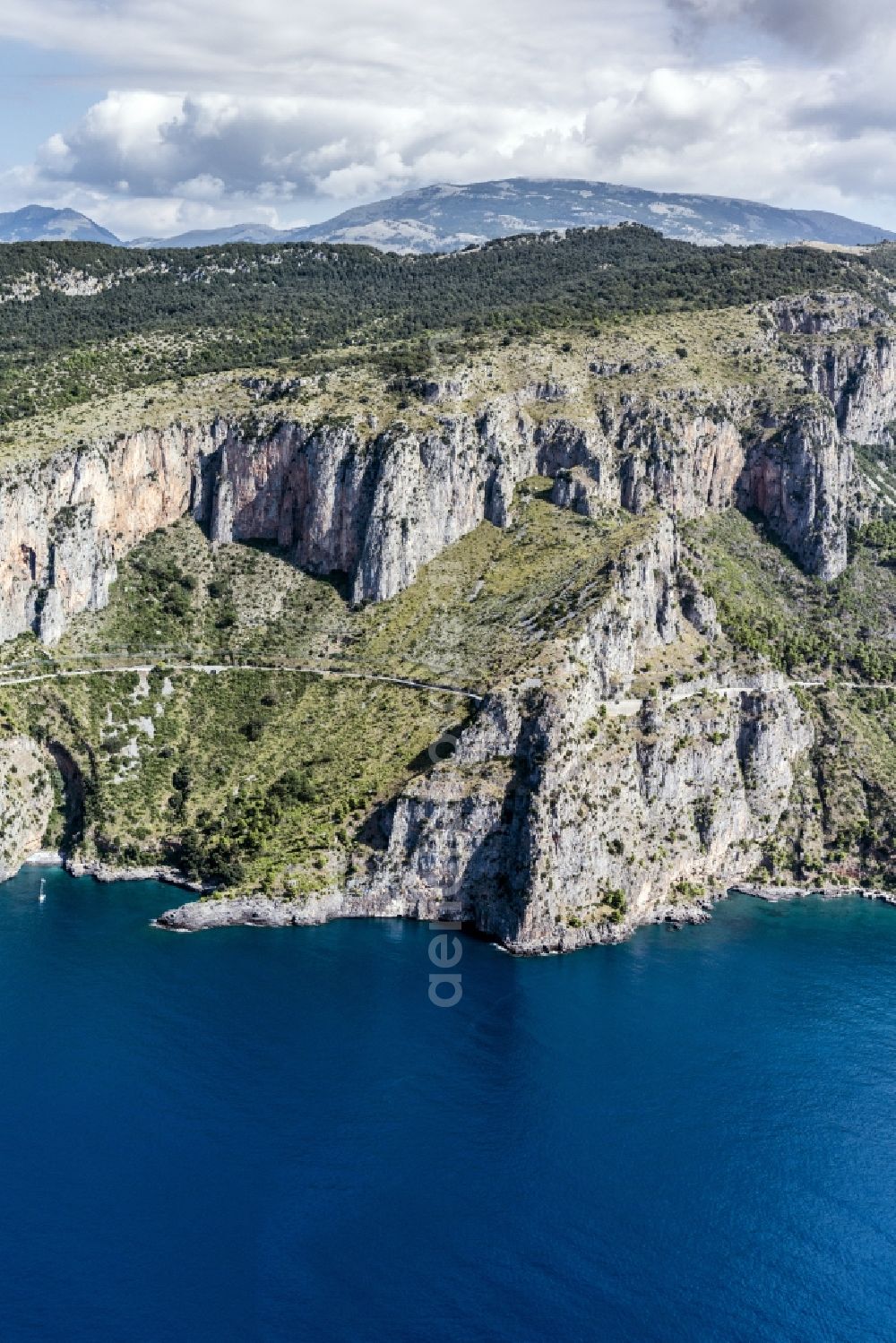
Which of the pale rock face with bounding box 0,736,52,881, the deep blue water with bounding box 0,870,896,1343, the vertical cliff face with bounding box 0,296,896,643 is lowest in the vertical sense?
the deep blue water with bounding box 0,870,896,1343

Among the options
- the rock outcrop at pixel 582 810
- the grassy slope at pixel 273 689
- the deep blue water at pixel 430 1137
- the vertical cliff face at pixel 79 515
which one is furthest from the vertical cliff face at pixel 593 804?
the vertical cliff face at pixel 79 515

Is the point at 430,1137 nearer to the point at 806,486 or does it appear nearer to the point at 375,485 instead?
the point at 375,485

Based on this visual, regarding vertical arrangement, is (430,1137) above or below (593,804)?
below

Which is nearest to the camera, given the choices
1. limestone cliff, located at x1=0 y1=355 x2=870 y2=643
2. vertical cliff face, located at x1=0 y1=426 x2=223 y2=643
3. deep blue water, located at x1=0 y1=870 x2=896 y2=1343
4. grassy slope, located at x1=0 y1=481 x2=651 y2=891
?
deep blue water, located at x1=0 y1=870 x2=896 y2=1343

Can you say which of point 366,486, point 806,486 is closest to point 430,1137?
point 366,486

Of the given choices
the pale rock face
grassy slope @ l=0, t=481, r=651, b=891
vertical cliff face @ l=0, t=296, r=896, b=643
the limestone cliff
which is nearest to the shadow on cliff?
grassy slope @ l=0, t=481, r=651, b=891

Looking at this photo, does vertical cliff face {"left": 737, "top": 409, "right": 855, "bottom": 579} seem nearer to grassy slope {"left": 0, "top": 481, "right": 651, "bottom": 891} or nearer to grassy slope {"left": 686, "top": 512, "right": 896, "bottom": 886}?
grassy slope {"left": 686, "top": 512, "right": 896, "bottom": 886}

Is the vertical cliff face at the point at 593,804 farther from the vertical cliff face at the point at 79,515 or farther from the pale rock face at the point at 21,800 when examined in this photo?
the vertical cliff face at the point at 79,515

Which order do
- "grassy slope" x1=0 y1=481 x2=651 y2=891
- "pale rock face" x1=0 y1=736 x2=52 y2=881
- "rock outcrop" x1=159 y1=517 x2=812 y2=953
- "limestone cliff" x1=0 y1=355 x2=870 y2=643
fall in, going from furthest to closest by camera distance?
"limestone cliff" x1=0 y1=355 x2=870 y2=643 < "grassy slope" x1=0 y1=481 x2=651 y2=891 < "pale rock face" x1=0 y1=736 x2=52 y2=881 < "rock outcrop" x1=159 y1=517 x2=812 y2=953
